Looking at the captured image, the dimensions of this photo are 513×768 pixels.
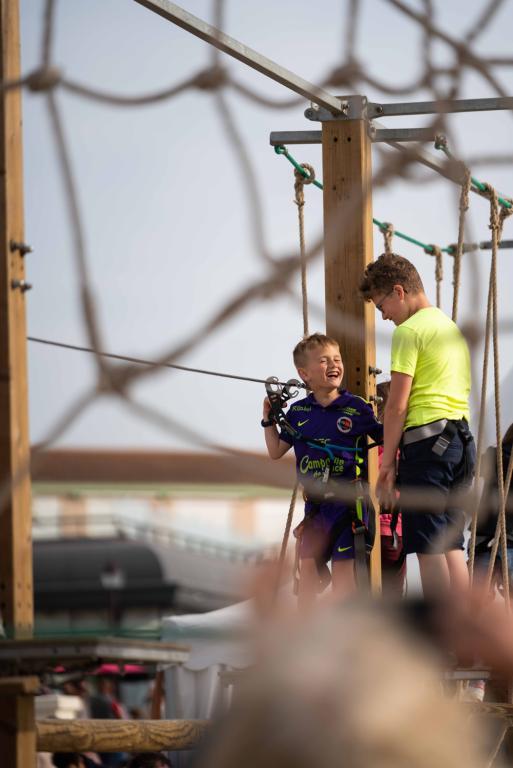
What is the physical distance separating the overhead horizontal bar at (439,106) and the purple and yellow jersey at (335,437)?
1.03m

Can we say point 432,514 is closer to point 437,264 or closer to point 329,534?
point 329,534

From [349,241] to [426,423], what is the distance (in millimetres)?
831

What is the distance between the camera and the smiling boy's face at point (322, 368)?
4258 mm

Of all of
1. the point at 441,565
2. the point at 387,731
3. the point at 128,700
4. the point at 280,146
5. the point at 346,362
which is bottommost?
the point at 128,700

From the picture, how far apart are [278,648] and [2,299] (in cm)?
221

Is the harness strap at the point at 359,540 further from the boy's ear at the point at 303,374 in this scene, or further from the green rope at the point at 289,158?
the green rope at the point at 289,158

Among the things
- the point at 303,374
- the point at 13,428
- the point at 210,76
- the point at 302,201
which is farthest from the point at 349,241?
the point at 13,428

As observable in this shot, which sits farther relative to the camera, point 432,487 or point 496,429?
point 496,429

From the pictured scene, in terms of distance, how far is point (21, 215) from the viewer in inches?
127

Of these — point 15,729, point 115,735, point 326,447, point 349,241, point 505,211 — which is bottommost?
point 115,735

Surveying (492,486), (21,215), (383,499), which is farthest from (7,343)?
(492,486)

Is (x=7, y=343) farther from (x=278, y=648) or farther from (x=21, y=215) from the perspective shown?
(x=278, y=648)

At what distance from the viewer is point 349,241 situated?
15.3ft

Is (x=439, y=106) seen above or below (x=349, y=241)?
above
